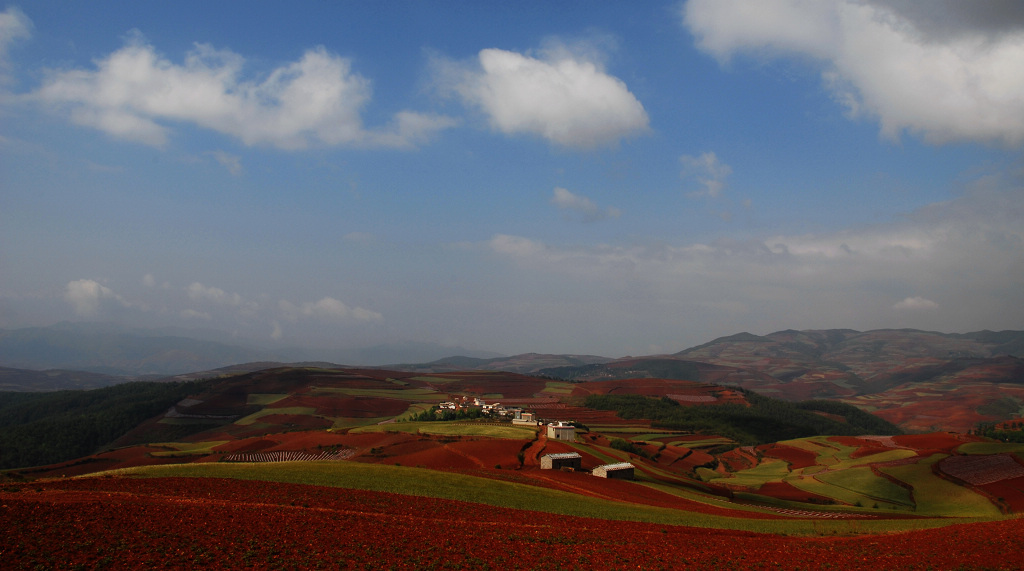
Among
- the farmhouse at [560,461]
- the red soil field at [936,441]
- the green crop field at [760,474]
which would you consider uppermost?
the farmhouse at [560,461]

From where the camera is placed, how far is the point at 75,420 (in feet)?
414

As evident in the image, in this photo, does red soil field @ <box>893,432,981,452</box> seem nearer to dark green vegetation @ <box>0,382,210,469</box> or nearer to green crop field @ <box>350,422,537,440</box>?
green crop field @ <box>350,422,537,440</box>

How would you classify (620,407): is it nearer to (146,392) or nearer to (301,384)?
(301,384)

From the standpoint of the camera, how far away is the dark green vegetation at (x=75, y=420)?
109 metres

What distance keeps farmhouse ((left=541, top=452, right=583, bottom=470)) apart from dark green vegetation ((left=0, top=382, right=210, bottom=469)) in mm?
97956

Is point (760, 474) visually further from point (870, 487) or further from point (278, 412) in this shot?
point (278, 412)

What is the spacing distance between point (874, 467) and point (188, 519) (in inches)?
3105

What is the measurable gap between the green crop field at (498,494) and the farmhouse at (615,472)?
1791 cm

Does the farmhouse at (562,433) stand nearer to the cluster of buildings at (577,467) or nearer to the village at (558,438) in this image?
the village at (558,438)

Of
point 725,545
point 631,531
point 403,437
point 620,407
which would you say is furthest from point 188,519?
point 620,407

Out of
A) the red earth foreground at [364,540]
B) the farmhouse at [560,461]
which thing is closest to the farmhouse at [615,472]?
the farmhouse at [560,461]

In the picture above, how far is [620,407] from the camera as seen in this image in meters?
161

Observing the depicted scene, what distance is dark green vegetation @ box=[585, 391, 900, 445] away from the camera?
5605 inches

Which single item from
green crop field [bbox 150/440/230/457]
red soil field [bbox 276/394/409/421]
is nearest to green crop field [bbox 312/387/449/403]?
red soil field [bbox 276/394/409/421]
